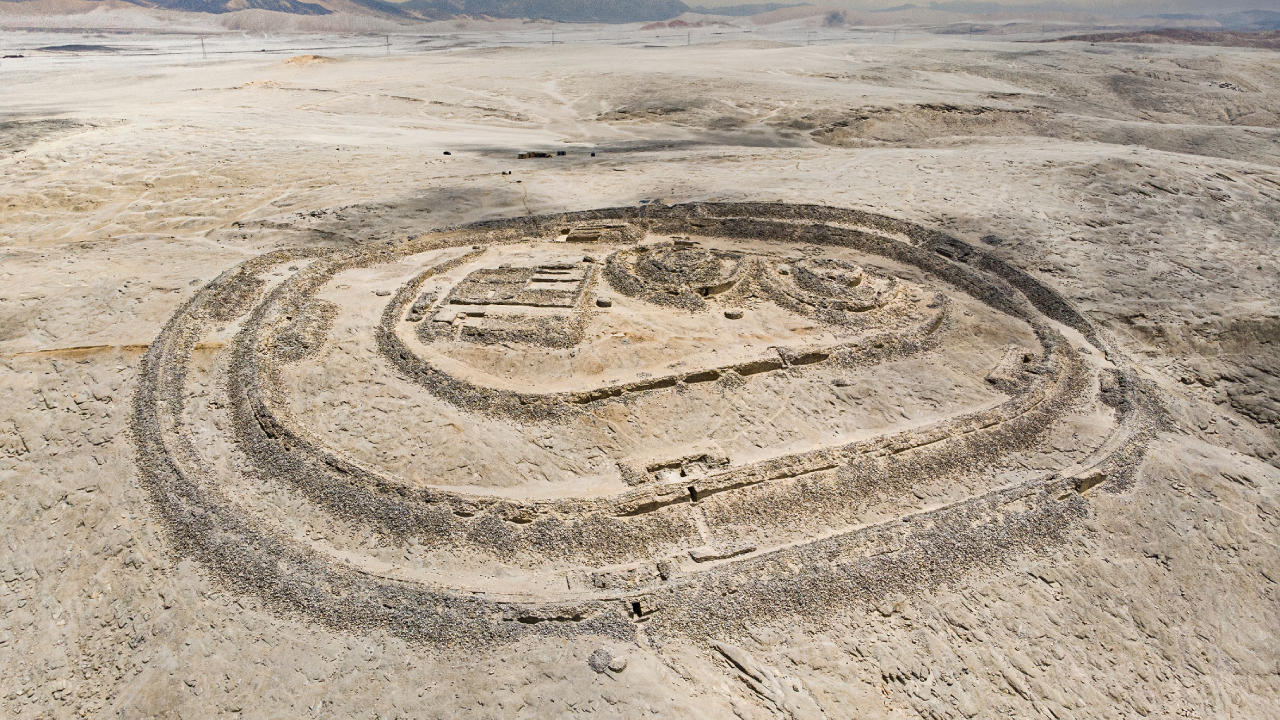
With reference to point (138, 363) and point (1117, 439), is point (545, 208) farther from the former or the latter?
point (1117, 439)

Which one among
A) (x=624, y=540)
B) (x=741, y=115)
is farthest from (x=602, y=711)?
(x=741, y=115)

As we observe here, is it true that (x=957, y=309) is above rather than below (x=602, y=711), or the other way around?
above

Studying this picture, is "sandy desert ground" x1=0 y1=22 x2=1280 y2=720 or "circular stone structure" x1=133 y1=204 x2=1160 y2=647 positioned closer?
"sandy desert ground" x1=0 y1=22 x2=1280 y2=720

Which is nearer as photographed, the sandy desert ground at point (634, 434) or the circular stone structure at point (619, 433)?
the sandy desert ground at point (634, 434)
